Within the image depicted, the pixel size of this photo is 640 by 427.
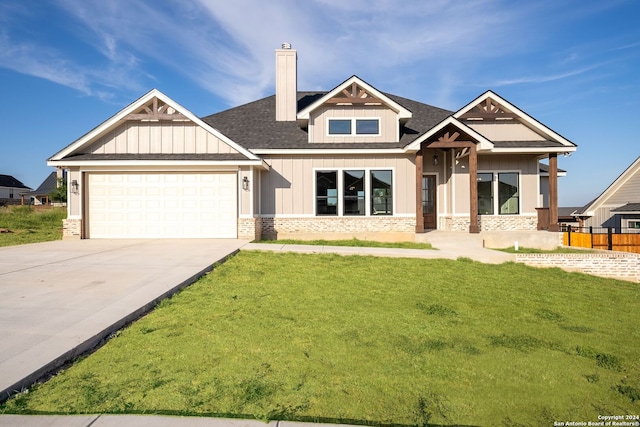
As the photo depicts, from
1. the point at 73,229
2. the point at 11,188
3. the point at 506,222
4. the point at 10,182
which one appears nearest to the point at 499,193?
the point at 506,222

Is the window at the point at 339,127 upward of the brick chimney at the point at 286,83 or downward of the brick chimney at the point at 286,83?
downward

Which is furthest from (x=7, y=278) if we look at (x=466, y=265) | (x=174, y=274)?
(x=466, y=265)

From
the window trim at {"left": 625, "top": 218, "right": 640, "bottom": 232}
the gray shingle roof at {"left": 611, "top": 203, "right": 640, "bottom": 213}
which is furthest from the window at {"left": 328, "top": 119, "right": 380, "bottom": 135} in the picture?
the window trim at {"left": 625, "top": 218, "right": 640, "bottom": 232}

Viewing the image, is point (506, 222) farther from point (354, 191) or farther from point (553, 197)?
point (354, 191)

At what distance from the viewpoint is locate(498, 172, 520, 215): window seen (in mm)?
16109

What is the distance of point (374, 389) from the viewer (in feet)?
10.7

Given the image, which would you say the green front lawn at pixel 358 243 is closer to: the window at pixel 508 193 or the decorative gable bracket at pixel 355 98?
the window at pixel 508 193

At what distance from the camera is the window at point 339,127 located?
1600 centimetres

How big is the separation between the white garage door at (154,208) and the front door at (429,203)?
28.5 feet

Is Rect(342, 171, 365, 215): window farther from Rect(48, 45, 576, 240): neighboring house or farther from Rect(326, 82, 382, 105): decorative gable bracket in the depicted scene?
Rect(326, 82, 382, 105): decorative gable bracket

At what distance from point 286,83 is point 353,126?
14.5ft

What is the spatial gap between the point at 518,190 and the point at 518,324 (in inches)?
498

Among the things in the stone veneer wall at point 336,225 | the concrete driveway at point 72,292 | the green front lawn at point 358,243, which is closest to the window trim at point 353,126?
the stone veneer wall at point 336,225

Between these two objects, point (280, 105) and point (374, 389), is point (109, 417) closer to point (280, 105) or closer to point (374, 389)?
point (374, 389)
